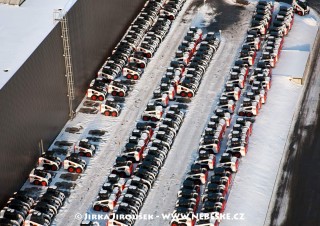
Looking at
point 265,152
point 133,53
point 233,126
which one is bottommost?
point 265,152

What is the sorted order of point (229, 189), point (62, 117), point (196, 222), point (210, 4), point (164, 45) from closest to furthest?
point (196, 222) < point (229, 189) < point (62, 117) < point (164, 45) < point (210, 4)

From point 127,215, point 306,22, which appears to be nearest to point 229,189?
point 127,215

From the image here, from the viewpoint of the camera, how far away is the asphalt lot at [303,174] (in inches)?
3027

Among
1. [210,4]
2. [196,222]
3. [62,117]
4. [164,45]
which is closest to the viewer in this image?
[196,222]

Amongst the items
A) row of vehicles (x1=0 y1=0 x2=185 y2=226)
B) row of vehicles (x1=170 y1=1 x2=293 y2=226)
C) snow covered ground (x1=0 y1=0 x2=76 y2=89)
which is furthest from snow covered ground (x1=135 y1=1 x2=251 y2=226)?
snow covered ground (x1=0 y1=0 x2=76 y2=89)

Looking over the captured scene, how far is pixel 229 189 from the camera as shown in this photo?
263 feet

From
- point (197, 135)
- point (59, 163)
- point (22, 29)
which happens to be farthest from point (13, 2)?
point (197, 135)

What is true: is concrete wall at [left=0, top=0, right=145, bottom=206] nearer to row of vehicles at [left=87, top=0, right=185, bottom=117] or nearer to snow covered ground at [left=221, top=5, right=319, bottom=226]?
row of vehicles at [left=87, top=0, right=185, bottom=117]

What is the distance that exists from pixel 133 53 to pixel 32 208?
31691mm

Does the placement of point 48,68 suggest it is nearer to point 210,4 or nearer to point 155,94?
point 155,94

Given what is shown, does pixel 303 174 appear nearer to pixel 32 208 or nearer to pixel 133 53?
pixel 32 208

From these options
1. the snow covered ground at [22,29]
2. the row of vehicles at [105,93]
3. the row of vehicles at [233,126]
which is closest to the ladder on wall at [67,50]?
the snow covered ground at [22,29]

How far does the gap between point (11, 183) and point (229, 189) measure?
841 inches

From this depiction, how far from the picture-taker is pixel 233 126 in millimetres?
88062
